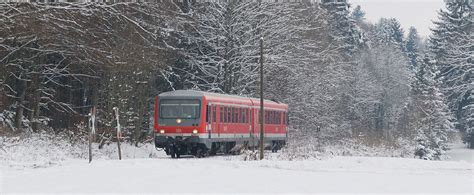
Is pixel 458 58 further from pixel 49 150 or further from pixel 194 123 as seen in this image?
pixel 49 150

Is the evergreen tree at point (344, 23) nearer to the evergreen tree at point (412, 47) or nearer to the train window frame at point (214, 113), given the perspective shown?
the train window frame at point (214, 113)

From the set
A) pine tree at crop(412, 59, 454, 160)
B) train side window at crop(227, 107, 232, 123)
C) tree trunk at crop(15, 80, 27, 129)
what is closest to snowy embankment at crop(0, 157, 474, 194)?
train side window at crop(227, 107, 232, 123)

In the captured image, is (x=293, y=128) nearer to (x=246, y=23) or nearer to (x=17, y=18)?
(x=246, y=23)

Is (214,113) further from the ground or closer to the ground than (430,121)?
closer to the ground

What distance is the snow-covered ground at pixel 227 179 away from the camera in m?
14.6

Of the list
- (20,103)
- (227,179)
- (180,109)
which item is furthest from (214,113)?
(227,179)

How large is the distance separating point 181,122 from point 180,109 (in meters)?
0.51

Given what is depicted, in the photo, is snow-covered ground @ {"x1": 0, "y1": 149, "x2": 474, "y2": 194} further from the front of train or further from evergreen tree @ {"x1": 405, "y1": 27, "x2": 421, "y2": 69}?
evergreen tree @ {"x1": 405, "y1": 27, "x2": 421, "y2": 69}

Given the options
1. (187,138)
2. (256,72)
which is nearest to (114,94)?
(187,138)

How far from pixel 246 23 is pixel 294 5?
488 cm

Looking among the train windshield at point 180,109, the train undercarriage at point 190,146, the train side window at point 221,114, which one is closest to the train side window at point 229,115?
the train side window at point 221,114

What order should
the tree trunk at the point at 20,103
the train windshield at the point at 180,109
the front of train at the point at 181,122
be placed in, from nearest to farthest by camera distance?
the front of train at the point at 181,122, the train windshield at the point at 180,109, the tree trunk at the point at 20,103

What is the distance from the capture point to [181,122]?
30391 mm

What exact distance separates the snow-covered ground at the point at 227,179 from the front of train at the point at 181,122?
807cm
